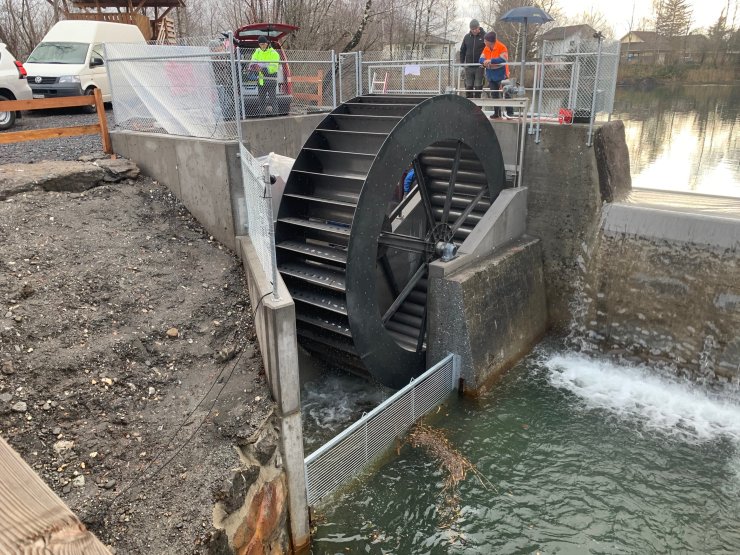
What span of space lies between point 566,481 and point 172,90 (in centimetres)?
642

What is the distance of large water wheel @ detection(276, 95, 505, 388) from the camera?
604 cm

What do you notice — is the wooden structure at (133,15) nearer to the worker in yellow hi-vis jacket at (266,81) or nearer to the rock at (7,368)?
the worker in yellow hi-vis jacket at (266,81)

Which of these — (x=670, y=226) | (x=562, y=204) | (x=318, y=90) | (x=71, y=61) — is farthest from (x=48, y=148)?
(x=670, y=226)

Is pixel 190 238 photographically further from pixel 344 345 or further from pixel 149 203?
pixel 344 345

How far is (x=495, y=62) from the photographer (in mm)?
8836

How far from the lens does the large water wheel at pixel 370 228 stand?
6.04m

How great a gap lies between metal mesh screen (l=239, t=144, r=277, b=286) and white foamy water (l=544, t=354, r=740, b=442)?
157 inches

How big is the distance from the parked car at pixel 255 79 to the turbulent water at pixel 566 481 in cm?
471

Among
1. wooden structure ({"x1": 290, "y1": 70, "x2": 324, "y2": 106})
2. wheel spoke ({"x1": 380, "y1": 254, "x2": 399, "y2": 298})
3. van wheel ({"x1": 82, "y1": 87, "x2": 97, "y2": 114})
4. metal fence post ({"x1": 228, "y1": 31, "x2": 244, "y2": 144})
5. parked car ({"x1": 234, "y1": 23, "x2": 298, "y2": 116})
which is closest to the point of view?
metal fence post ({"x1": 228, "y1": 31, "x2": 244, "y2": 144})

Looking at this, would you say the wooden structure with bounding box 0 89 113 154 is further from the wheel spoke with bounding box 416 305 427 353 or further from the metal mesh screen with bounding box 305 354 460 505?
the metal mesh screen with bounding box 305 354 460 505

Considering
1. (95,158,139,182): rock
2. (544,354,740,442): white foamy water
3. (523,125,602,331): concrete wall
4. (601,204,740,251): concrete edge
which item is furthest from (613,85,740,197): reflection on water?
(95,158,139,182): rock

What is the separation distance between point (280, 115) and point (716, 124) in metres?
16.9

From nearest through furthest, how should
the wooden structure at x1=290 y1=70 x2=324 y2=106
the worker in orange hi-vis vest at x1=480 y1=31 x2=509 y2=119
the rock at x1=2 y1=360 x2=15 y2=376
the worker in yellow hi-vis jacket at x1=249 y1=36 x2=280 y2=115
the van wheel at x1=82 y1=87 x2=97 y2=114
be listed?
the rock at x1=2 y1=360 x2=15 y2=376 < the worker in yellow hi-vis jacket at x1=249 y1=36 x2=280 y2=115 < the worker in orange hi-vis vest at x1=480 y1=31 x2=509 y2=119 < the wooden structure at x1=290 y1=70 x2=324 y2=106 < the van wheel at x1=82 y1=87 x2=97 y2=114

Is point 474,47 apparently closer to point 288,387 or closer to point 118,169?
point 118,169
